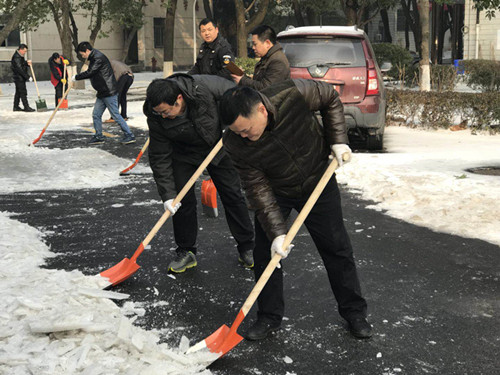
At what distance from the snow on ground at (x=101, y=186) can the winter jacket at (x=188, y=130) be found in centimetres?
97

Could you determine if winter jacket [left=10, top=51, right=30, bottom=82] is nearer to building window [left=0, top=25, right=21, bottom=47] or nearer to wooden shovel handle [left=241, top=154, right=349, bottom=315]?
wooden shovel handle [left=241, top=154, right=349, bottom=315]

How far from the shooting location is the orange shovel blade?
190 inches

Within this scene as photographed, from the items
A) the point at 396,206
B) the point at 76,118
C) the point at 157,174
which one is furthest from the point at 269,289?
the point at 76,118

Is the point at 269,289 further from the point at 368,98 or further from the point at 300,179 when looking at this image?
the point at 368,98

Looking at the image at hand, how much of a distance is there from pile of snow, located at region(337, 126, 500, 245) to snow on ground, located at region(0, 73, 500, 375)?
0.01 m

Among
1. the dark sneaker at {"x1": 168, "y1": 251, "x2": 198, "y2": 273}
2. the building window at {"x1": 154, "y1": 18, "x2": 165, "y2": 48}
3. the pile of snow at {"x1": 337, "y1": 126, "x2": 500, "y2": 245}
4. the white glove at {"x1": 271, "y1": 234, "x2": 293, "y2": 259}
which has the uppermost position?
the building window at {"x1": 154, "y1": 18, "x2": 165, "y2": 48}

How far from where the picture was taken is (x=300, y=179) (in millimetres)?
3730

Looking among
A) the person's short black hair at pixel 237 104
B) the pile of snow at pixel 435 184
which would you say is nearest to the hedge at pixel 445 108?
the pile of snow at pixel 435 184

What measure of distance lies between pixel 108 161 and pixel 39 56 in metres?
27.7

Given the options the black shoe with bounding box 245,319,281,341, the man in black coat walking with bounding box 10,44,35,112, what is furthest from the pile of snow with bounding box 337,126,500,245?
the man in black coat walking with bounding box 10,44,35,112

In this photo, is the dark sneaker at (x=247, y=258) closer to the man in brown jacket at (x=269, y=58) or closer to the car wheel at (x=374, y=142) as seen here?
the man in brown jacket at (x=269, y=58)

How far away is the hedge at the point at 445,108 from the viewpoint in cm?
1166

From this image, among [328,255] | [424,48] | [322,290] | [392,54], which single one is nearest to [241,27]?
[392,54]

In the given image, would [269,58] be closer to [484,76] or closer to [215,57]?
[215,57]
